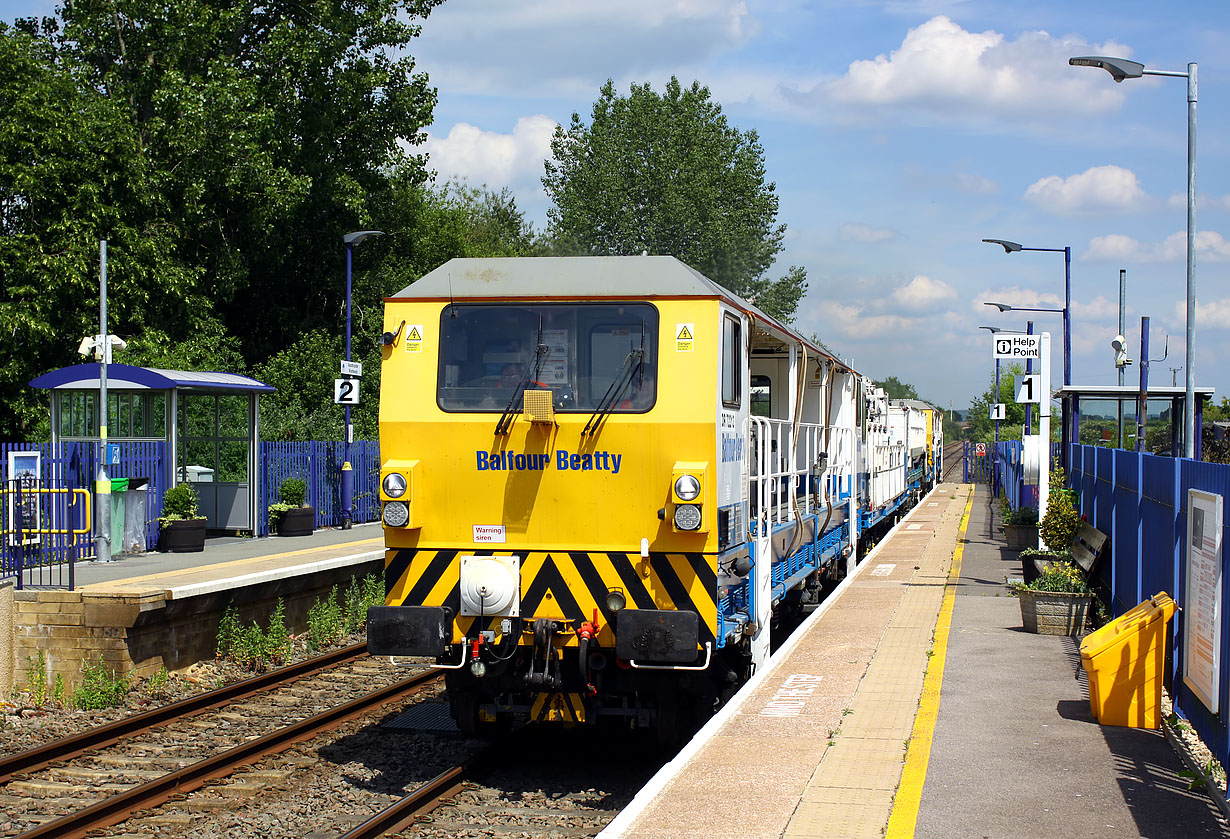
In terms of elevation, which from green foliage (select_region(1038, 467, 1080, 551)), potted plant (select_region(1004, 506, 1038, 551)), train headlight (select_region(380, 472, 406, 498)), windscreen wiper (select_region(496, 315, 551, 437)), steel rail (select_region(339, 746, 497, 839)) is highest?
windscreen wiper (select_region(496, 315, 551, 437))

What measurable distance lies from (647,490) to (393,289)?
30.0m

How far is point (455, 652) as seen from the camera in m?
7.89

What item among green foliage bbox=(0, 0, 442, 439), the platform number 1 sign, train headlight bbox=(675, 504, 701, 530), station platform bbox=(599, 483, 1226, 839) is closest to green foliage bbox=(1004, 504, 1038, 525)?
the platform number 1 sign

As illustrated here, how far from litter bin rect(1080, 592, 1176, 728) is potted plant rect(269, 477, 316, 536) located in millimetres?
15049

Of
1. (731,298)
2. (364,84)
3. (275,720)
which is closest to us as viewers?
(731,298)

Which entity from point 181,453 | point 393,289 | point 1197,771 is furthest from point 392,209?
point 1197,771

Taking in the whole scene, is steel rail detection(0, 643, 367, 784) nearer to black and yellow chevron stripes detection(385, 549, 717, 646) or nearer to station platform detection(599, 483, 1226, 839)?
black and yellow chevron stripes detection(385, 549, 717, 646)

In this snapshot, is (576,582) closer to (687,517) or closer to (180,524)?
(687,517)

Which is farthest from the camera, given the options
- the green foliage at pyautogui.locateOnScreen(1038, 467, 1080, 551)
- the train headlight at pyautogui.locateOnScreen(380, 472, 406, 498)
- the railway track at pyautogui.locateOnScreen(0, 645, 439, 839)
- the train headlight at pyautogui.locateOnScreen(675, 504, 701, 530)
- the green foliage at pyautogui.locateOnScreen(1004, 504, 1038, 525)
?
the green foliage at pyautogui.locateOnScreen(1004, 504, 1038, 525)

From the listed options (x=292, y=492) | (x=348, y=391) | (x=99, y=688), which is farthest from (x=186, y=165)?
(x=99, y=688)

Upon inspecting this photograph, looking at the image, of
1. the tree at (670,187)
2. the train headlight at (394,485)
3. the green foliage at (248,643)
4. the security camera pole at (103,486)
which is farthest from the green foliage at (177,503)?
the tree at (670,187)

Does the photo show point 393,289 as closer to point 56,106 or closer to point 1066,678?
point 56,106

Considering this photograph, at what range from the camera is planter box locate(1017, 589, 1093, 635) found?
1162 cm

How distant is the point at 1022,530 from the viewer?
21.5 m
